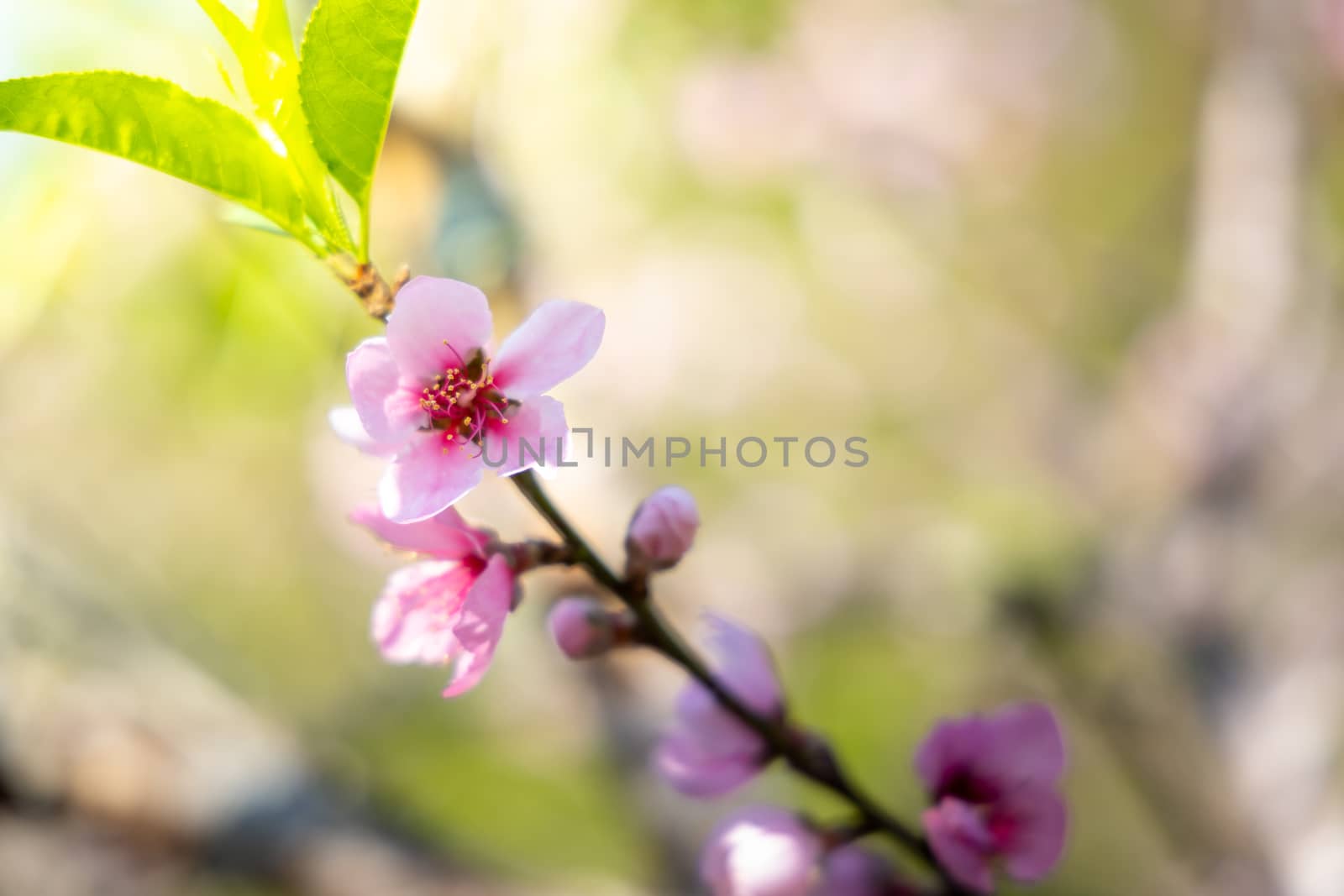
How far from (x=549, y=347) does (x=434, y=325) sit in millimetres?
61

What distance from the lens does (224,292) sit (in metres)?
1.71

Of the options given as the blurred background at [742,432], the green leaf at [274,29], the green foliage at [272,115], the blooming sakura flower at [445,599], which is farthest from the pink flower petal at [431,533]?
the blurred background at [742,432]

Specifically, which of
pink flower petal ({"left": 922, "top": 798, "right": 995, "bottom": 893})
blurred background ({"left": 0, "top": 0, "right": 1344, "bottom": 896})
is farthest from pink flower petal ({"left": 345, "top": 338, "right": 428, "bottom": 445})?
blurred background ({"left": 0, "top": 0, "right": 1344, "bottom": 896})

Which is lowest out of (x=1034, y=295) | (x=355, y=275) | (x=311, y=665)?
(x=355, y=275)

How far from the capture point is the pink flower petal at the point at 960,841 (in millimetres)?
536

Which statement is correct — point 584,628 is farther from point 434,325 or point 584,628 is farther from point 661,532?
point 434,325

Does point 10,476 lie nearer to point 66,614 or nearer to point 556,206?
point 66,614

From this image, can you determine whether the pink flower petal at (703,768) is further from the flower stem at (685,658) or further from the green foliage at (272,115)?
the green foliage at (272,115)

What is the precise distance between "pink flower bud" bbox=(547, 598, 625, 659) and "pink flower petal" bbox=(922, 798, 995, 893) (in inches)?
8.6

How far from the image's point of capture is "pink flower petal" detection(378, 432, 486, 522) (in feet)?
1.42

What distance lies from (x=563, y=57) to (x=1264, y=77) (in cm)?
143

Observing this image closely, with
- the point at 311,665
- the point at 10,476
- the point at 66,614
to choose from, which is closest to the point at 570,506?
the point at 66,614

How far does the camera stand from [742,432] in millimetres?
3486

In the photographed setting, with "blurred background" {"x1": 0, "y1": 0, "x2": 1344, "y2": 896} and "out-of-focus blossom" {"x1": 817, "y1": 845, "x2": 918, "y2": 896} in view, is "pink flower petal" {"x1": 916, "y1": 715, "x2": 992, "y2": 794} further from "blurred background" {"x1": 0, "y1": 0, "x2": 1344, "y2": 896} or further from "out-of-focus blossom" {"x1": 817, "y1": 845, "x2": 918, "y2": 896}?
"blurred background" {"x1": 0, "y1": 0, "x2": 1344, "y2": 896}
